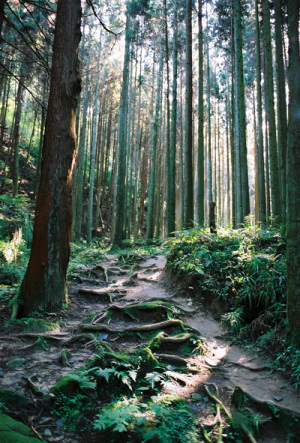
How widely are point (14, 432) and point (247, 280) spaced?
4.29 m

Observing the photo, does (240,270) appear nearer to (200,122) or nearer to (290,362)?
(290,362)

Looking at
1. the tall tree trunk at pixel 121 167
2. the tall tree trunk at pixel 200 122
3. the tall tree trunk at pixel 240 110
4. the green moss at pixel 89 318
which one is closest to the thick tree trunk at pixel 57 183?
the green moss at pixel 89 318

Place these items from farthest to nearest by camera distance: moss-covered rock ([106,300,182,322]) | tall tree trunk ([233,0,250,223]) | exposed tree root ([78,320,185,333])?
1. tall tree trunk ([233,0,250,223])
2. moss-covered rock ([106,300,182,322])
3. exposed tree root ([78,320,185,333])

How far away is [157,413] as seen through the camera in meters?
2.56

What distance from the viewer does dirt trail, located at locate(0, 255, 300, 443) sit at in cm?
280

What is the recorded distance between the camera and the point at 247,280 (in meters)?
5.25

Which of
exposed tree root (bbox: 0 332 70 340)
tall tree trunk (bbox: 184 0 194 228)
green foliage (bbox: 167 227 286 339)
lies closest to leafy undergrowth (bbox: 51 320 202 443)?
exposed tree root (bbox: 0 332 70 340)

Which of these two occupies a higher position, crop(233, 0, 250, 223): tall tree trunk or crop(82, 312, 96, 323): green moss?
crop(233, 0, 250, 223): tall tree trunk

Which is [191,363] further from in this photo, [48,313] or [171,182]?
[171,182]

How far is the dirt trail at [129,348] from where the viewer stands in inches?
110

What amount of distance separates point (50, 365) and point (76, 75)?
454 centimetres

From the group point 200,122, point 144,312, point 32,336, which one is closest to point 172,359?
point 144,312

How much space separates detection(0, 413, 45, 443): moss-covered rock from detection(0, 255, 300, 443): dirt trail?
0.22 meters

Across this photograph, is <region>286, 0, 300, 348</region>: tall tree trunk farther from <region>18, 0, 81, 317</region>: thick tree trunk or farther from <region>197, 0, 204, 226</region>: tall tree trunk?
<region>197, 0, 204, 226</region>: tall tree trunk
